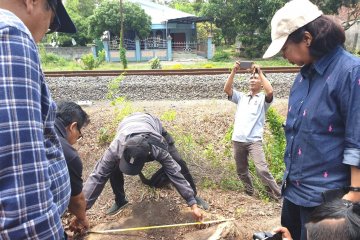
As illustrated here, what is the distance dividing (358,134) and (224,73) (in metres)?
9.16

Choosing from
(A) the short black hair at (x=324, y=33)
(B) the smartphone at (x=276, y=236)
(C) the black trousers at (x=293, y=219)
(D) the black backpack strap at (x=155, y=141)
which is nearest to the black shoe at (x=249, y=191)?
(D) the black backpack strap at (x=155, y=141)

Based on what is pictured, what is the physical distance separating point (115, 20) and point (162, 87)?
548 inches

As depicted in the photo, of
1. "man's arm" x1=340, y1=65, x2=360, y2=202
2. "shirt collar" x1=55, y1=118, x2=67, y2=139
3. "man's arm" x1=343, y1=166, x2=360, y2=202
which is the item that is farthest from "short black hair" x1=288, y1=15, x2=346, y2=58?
"shirt collar" x1=55, y1=118, x2=67, y2=139

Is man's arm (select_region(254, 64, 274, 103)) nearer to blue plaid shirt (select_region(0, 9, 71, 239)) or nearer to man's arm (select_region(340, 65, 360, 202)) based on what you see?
man's arm (select_region(340, 65, 360, 202))

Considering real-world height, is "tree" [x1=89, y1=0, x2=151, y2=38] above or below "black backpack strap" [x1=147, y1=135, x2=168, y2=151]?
above

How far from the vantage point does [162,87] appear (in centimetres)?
948

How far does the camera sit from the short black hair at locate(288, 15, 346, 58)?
5.93 ft

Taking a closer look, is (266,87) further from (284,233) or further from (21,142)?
(21,142)

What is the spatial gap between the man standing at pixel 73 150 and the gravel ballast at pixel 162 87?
6.43 meters

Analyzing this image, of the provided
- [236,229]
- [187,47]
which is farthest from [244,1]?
[236,229]

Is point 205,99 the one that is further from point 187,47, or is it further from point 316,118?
point 187,47

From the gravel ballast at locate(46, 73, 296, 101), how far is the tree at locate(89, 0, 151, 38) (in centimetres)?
1297

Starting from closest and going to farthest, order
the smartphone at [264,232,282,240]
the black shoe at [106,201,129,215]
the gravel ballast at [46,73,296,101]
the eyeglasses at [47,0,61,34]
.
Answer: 1. the eyeglasses at [47,0,61,34]
2. the smartphone at [264,232,282,240]
3. the black shoe at [106,201,129,215]
4. the gravel ballast at [46,73,296,101]

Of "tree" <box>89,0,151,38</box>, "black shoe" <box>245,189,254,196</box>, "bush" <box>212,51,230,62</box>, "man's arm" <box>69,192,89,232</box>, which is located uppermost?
"tree" <box>89,0,151,38</box>
